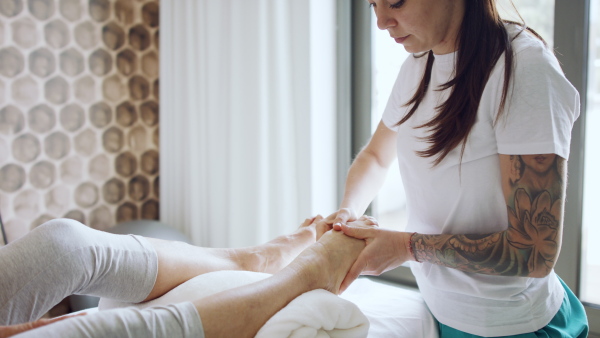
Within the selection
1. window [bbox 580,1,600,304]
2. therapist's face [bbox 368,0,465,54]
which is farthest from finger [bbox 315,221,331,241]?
window [bbox 580,1,600,304]

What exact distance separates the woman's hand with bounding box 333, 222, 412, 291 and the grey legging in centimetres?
42

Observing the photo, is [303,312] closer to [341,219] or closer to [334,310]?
[334,310]

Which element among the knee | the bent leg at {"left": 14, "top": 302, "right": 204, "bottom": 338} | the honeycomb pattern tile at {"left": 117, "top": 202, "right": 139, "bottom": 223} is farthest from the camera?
the honeycomb pattern tile at {"left": 117, "top": 202, "right": 139, "bottom": 223}

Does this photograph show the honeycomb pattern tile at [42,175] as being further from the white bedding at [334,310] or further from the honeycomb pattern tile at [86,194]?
the white bedding at [334,310]

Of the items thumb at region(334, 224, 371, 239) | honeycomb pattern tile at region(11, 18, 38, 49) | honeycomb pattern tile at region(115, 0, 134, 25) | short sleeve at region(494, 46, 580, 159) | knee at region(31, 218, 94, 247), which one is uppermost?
honeycomb pattern tile at region(115, 0, 134, 25)

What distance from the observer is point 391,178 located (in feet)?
6.82

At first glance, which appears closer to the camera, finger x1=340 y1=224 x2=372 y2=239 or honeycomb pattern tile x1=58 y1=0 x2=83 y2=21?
finger x1=340 y1=224 x2=372 y2=239

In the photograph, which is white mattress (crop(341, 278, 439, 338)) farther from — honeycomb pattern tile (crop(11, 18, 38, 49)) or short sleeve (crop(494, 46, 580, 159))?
honeycomb pattern tile (crop(11, 18, 38, 49))

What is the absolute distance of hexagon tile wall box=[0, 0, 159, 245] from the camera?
2.04m

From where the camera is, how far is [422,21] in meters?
0.98

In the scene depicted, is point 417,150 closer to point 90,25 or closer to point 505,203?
point 505,203

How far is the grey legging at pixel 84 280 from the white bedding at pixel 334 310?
109mm

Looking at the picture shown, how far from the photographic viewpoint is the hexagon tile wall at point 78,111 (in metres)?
2.04

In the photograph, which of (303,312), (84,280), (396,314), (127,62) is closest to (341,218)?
(396,314)
